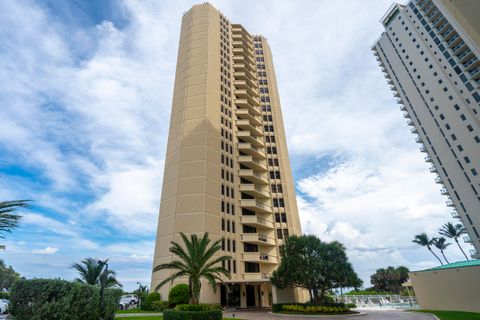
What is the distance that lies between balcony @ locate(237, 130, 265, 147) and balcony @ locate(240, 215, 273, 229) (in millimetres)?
15873

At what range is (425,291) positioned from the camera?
3616 centimetres

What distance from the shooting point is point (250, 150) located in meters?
51.0

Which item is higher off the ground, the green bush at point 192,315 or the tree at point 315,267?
the tree at point 315,267

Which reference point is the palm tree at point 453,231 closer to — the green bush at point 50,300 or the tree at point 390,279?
the tree at point 390,279

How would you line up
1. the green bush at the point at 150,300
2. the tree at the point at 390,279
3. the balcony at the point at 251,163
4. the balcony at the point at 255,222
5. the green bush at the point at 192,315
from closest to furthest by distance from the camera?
the green bush at the point at 192,315
the green bush at the point at 150,300
the balcony at the point at 255,222
the balcony at the point at 251,163
the tree at the point at 390,279

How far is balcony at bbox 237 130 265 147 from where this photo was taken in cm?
5147

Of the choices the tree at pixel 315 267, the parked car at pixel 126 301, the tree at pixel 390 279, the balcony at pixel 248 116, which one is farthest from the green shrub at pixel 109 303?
the tree at pixel 390 279

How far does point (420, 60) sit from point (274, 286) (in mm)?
72568

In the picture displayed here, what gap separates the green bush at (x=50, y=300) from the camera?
45.6 ft

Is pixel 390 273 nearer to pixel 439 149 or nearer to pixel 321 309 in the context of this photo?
pixel 439 149

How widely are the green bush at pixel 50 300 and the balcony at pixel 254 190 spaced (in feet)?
102

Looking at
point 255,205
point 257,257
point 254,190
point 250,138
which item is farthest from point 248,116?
point 257,257

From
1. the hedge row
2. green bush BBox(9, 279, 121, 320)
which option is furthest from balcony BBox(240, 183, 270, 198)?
green bush BBox(9, 279, 121, 320)

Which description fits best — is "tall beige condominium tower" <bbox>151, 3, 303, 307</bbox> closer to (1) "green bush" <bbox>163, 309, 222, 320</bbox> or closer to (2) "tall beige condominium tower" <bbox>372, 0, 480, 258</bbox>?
(1) "green bush" <bbox>163, 309, 222, 320</bbox>
